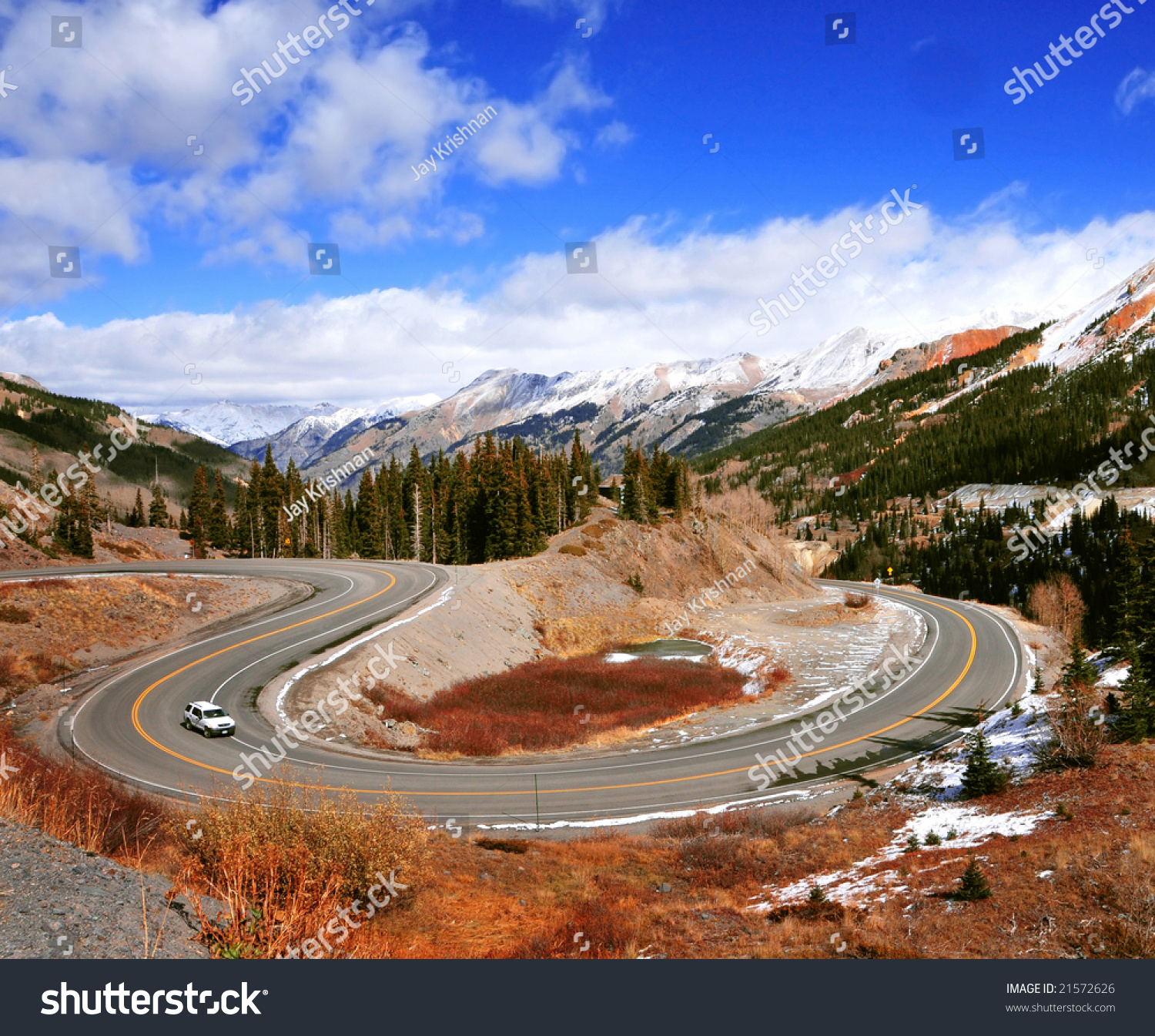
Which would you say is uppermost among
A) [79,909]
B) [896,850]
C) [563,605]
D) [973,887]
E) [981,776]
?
[563,605]

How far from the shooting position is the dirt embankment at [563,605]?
120ft

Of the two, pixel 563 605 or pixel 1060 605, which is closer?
pixel 563 605

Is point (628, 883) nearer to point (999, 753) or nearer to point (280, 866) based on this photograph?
point (280, 866)

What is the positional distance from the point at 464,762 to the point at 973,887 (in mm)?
22352

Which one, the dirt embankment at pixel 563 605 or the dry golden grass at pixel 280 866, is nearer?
the dry golden grass at pixel 280 866

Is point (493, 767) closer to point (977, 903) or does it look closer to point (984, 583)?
point (977, 903)

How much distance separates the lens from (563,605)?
2559 inches

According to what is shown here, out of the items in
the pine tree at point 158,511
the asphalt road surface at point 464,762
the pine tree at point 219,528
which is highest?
the pine tree at point 158,511

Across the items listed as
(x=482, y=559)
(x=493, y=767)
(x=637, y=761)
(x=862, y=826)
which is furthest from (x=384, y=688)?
(x=482, y=559)

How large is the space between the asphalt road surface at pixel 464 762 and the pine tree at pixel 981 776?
3.37 m

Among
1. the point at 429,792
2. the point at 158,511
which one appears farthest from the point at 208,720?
the point at 158,511

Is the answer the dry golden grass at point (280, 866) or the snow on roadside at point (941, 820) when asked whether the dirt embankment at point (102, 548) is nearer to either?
the dry golden grass at point (280, 866)

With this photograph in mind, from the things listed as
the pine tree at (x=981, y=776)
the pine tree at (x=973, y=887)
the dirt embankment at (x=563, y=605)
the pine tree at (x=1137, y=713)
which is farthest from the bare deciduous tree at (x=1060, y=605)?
the pine tree at (x=973, y=887)

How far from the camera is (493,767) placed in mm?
29594
